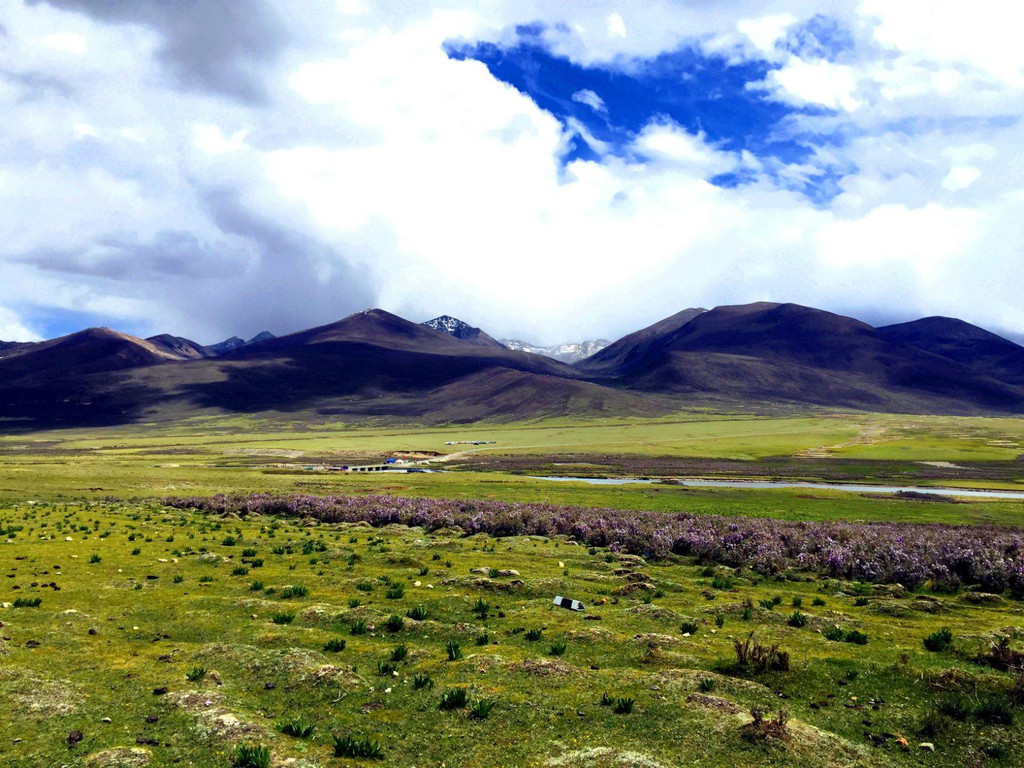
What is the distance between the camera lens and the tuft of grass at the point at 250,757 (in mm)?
10250

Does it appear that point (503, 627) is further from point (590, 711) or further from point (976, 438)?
point (976, 438)

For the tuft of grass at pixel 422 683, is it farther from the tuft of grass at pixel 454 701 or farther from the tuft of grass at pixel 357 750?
the tuft of grass at pixel 357 750

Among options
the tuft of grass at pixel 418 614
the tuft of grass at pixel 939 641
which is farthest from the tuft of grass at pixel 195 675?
the tuft of grass at pixel 939 641

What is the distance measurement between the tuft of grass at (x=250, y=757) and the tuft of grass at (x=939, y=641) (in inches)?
698

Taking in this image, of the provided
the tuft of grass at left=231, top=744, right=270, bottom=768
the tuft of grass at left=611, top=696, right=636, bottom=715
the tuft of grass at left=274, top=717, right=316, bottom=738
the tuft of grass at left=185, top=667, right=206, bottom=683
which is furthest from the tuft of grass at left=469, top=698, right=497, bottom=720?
the tuft of grass at left=185, top=667, right=206, bottom=683

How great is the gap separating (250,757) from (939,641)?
60.0 feet

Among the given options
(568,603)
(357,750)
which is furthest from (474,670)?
(568,603)

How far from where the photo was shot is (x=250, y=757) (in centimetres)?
1043

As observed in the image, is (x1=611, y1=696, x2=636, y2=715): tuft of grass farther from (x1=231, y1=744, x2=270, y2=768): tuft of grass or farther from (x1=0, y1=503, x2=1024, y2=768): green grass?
(x1=231, y1=744, x2=270, y2=768): tuft of grass

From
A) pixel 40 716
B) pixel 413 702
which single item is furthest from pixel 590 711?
pixel 40 716

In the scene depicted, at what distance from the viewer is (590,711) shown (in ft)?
42.5

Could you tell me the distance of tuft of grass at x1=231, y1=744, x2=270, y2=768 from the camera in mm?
10250

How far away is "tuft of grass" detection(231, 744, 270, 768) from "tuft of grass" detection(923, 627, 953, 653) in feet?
58.2

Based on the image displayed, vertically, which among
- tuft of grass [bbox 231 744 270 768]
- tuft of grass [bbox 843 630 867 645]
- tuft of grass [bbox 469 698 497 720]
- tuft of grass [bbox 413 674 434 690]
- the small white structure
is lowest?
the small white structure
